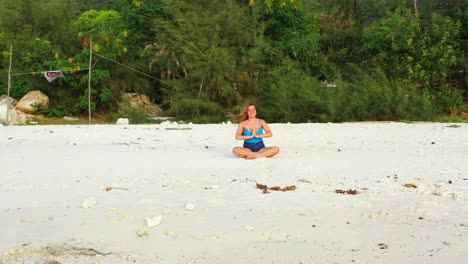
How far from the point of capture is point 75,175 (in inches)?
233

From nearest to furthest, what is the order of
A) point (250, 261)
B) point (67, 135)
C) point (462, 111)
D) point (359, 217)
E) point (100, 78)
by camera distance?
point (250, 261), point (359, 217), point (67, 135), point (462, 111), point (100, 78)

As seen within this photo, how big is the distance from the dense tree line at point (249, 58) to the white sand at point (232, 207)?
1028 cm

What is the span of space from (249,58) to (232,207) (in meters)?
17.8

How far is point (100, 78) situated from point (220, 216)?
2152cm

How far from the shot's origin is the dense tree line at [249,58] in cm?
1844

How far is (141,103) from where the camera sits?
2561 centimetres

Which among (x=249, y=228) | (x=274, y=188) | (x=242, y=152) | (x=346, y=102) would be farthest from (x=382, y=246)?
(x=346, y=102)

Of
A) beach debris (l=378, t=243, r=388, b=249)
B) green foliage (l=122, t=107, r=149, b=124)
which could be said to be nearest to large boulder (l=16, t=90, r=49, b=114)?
green foliage (l=122, t=107, r=149, b=124)

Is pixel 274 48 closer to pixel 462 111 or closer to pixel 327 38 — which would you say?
pixel 327 38

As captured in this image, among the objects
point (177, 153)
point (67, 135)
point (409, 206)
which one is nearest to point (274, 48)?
point (67, 135)

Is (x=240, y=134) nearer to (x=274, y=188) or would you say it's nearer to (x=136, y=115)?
(x=274, y=188)

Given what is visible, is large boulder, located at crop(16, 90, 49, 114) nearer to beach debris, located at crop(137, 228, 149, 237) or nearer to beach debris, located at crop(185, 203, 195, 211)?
beach debris, located at crop(185, 203, 195, 211)

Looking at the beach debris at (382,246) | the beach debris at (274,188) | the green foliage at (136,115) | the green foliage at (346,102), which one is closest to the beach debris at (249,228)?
the beach debris at (382,246)

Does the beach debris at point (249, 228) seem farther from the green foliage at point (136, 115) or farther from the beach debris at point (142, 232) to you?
the green foliage at point (136, 115)
